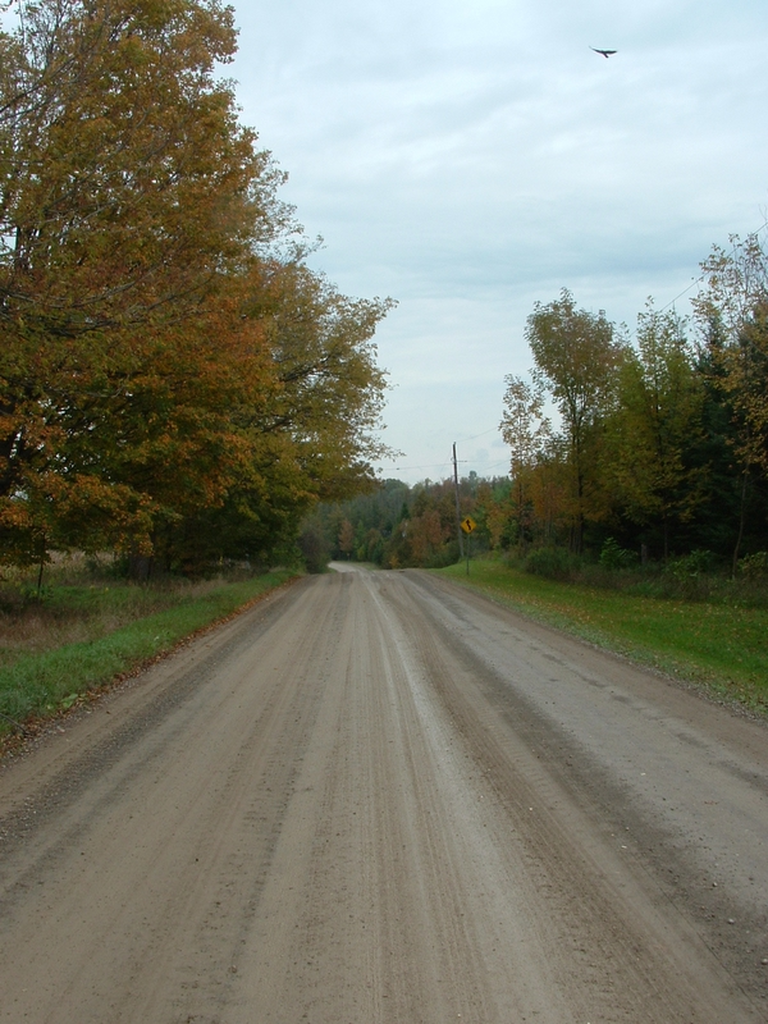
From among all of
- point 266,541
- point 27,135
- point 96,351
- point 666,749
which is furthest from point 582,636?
point 266,541

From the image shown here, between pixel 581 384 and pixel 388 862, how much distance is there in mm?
30640

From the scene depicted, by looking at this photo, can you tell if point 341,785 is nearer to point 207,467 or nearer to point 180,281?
point 180,281

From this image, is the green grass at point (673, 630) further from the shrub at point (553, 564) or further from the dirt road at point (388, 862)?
the shrub at point (553, 564)

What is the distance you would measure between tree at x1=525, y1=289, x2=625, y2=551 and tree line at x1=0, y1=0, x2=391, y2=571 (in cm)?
1729

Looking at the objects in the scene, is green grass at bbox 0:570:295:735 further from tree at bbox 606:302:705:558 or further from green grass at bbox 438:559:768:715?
tree at bbox 606:302:705:558

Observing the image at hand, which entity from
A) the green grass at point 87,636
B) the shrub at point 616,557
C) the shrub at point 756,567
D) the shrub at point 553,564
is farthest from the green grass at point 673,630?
the green grass at point 87,636

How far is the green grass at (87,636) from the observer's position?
29.2 ft

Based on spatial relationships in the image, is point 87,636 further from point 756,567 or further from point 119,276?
point 756,567

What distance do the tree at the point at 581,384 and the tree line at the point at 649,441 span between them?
5 cm

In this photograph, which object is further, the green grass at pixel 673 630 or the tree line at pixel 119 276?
the green grass at pixel 673 630

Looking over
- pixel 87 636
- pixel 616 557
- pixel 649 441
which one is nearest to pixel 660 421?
pixel 649 441

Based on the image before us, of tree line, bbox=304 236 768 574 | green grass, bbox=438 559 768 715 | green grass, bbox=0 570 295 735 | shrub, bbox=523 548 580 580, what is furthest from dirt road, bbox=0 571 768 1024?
shrub, bbox=523 548 580 580

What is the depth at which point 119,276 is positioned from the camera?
1080 centimetres

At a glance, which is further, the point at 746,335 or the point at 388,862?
the point at 746,335
